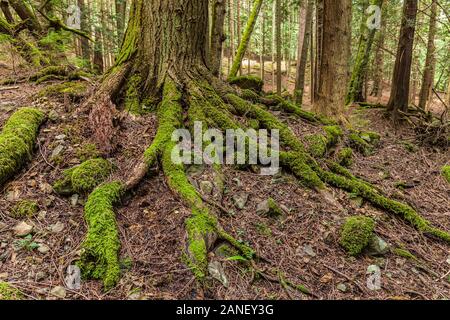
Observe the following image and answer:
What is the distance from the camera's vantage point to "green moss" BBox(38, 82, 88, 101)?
4828mm

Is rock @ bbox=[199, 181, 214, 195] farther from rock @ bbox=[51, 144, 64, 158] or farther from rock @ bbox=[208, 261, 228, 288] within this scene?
rock @ bbox=[51, 144, 64, 158]

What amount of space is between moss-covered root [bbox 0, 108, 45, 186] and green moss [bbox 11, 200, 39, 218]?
0.37m

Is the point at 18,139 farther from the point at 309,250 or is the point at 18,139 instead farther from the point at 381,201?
the point at 381,201

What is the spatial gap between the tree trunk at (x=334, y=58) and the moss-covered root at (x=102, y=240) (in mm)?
5375

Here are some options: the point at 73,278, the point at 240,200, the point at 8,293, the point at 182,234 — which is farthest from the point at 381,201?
the point at 8,293

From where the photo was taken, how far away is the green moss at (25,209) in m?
3.08

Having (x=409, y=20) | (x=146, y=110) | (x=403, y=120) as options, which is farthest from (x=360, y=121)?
(x=146, y=110)

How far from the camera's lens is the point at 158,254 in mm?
2891

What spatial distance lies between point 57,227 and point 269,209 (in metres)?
2.23

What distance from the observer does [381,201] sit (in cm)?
404

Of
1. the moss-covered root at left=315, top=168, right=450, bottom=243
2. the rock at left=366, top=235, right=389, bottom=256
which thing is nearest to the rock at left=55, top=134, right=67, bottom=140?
the moss-covered root at left=315, top=168, right=450, bottom=243
